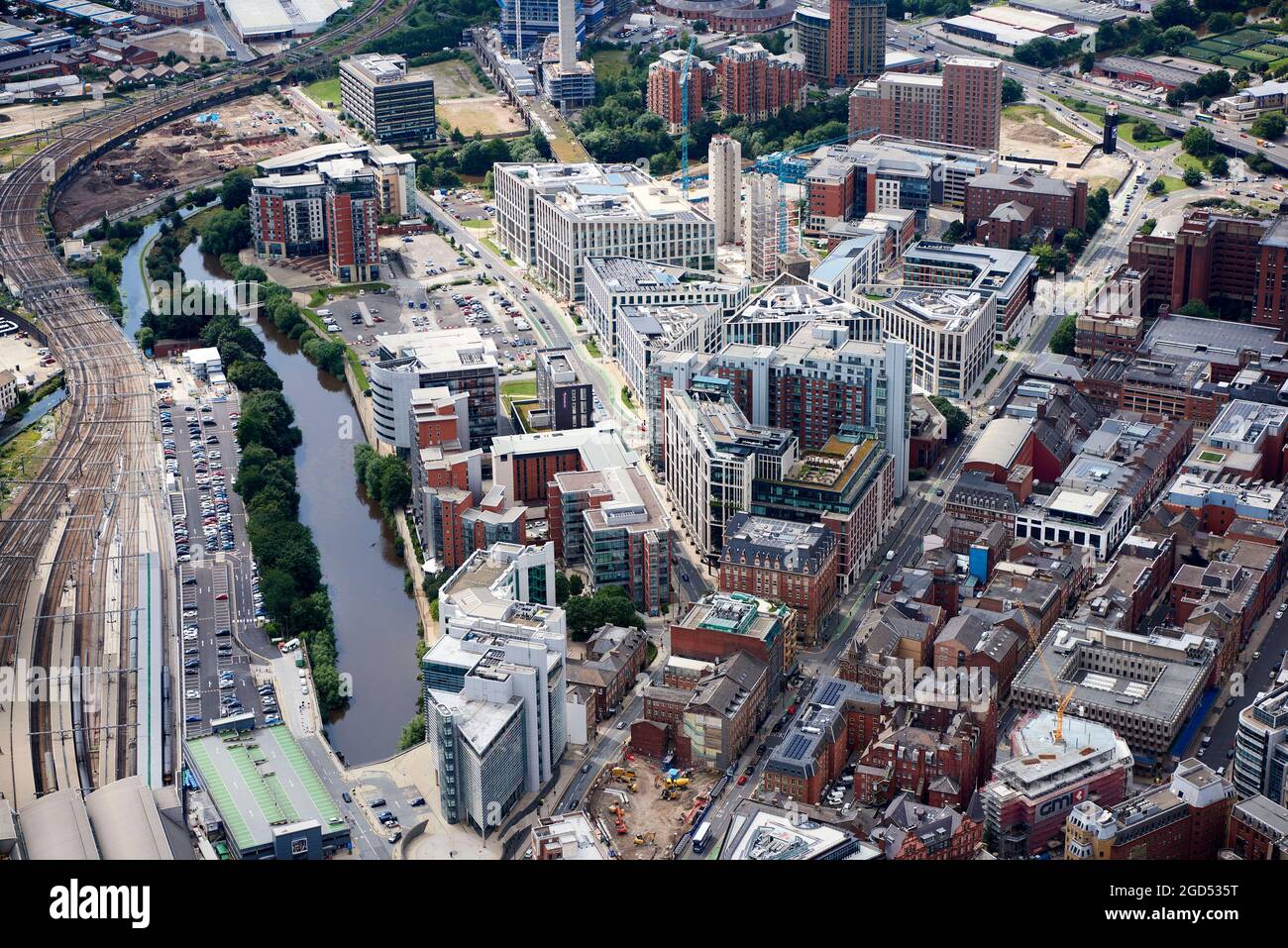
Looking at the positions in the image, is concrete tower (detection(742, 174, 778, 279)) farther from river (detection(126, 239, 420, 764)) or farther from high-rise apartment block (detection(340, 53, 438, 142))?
high-rise apartment block (detection(340, 53, 438, 142))

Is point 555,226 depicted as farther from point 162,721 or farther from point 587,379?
point 162,721

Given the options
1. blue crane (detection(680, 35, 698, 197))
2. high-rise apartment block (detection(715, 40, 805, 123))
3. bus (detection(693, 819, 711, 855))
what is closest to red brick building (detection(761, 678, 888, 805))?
bus (detection(693, 819, 711, 855))

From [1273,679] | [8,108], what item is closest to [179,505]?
[1273,679]

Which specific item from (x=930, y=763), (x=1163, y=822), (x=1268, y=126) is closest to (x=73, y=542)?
(x=930, y=763)

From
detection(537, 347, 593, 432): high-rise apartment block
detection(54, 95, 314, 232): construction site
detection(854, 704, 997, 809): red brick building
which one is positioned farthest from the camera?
detection(54, 95, 314, 232): construction site

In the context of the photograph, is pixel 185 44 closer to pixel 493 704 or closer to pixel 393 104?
pixel 393 104

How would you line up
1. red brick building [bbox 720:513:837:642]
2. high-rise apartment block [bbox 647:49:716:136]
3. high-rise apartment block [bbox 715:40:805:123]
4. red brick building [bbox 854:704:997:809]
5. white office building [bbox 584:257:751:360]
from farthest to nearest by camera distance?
high-rise apartment block [bbox 647:49:716:136] → high-rise apartment block [bbox 715:40:805:123] → white office building [bbox 584:257:751:360] → red brick building [bbox 720:513:837:642] → red brick building [bbox 854:704:997:809]
